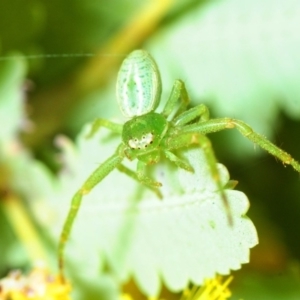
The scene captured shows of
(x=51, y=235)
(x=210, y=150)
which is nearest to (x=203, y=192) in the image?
(x=210, y=150)

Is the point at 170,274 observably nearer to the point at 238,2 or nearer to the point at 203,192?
the point at 203,192

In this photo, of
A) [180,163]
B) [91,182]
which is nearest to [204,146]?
[180,163]

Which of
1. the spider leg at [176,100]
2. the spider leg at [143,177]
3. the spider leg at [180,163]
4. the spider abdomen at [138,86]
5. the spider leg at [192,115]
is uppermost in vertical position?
the spider abdomen at [138,86]

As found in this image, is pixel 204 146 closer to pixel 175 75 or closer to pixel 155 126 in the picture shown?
pixel 155 126

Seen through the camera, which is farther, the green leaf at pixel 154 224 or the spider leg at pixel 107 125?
the spider leg at pixel 107 125

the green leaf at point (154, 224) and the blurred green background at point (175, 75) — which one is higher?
the blurred green background at point (175, 75)
